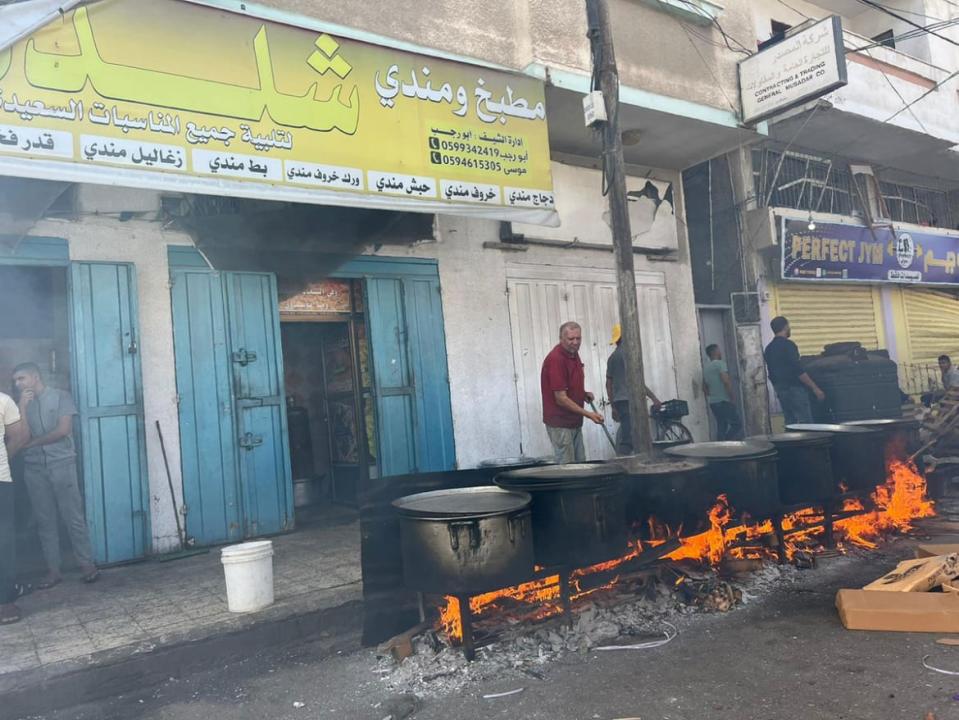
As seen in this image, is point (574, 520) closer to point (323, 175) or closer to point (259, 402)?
point (323, 175)

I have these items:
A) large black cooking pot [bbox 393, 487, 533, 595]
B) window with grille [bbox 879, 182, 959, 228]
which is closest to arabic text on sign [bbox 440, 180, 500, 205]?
large black cooking pot [bbox 393, 487, 533, 595]

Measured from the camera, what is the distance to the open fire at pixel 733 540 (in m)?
4.28

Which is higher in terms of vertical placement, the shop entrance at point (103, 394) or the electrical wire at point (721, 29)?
the electrical wire at point (721, 29)

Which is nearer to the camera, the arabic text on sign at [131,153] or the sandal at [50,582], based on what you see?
the arabic text on sign at [131,153]

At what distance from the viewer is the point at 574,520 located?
4.15 m

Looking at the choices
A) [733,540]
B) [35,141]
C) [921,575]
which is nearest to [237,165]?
[35,141]

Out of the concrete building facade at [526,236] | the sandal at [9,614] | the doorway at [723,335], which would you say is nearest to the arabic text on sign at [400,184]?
the concrete building facade at [526,236]

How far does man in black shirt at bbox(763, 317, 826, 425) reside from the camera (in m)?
8.87

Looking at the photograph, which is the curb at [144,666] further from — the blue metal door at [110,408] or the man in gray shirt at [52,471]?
the blue metal door at [110,408]

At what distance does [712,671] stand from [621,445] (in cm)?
524

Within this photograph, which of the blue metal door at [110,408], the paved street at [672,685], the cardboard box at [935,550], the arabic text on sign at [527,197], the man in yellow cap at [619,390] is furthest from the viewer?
the man in yellow cap at [619,390]

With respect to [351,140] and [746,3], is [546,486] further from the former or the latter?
[746,3]

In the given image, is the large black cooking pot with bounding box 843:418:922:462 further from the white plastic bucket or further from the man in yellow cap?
the white plastic bucket

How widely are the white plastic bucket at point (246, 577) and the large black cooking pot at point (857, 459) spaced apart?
4.98 metres
